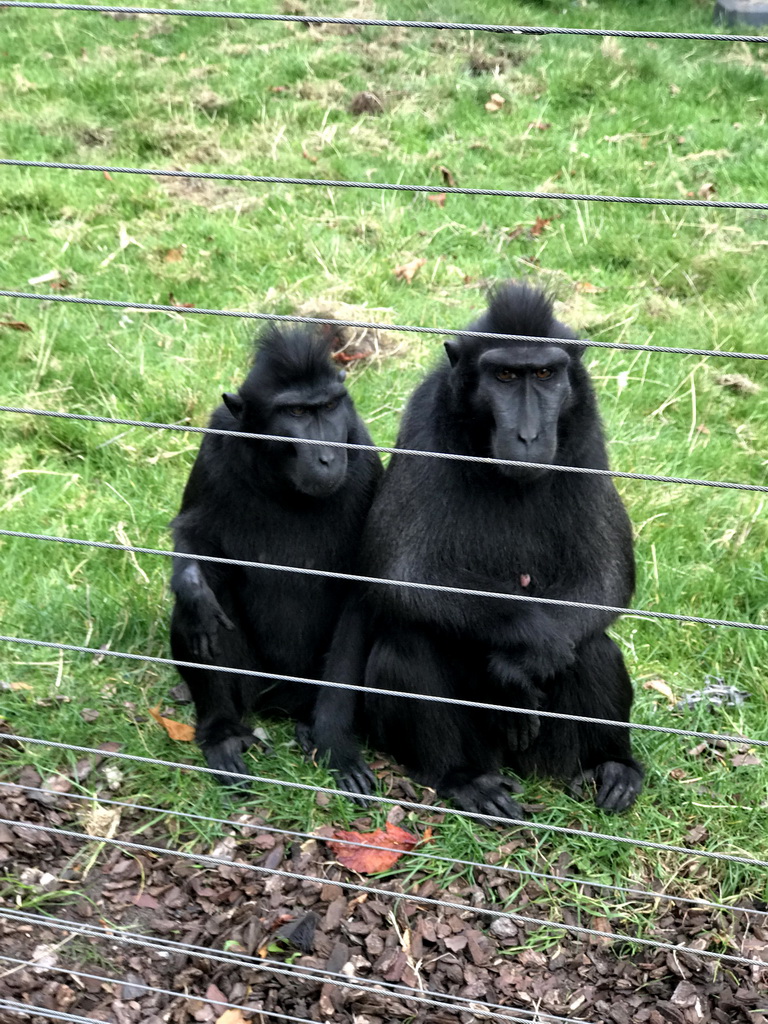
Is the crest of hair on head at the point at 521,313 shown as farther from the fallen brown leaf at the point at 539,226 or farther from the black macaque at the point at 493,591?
the fallen brown leaf at the point at 539,226

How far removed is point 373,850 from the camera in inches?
160

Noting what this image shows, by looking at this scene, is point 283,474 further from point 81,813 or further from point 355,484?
point 81,813

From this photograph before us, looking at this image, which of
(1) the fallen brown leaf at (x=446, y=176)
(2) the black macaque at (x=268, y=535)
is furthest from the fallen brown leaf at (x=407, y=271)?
(2) the black macaque at (x=268, y=535)

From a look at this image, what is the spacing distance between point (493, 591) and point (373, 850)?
103 cm

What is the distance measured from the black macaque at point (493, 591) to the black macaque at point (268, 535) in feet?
1.12

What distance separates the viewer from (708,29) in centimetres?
1083

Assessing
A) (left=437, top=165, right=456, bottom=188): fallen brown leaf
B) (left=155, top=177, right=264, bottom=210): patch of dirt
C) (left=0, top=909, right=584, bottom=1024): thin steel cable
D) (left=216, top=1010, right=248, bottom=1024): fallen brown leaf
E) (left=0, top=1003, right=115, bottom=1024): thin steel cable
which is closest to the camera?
(left=0, top=1003, right=115, bottom=1024): thin steel cable

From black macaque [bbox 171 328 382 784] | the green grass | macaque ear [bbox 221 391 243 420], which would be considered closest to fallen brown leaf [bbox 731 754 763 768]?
the green grass

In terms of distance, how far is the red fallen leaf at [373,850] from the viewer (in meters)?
4.01

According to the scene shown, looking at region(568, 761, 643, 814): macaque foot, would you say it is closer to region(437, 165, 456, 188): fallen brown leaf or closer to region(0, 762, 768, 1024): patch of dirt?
region(0, 762, 768, 1024): patch of dirt

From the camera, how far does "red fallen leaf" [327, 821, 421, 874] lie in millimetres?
4012

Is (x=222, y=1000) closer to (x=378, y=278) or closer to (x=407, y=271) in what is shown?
(x=378, y=278)

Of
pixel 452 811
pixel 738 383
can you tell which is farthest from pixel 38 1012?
pixel 738 383

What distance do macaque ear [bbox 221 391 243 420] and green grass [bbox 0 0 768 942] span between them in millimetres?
1156
